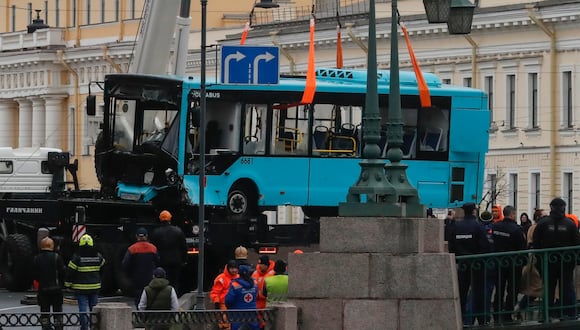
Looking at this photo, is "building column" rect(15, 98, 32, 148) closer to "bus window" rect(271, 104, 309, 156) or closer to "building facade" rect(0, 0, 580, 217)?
"building facade" rect(0, 0, 580, 217)

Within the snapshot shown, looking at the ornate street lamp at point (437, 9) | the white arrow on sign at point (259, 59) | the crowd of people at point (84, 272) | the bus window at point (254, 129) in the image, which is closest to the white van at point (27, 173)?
the bus window at point (254, 129)

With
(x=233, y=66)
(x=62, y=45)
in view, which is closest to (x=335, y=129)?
(x=233, y=66)

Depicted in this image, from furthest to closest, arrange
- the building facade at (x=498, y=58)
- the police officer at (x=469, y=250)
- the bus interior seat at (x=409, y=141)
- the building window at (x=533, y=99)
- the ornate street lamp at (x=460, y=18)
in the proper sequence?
the building window at (x=533, y=99) → the building facade at (x=498, y=58) → the bus interior seat at (x=409, y=141) → the ornate street lamp at (x=460, y=18) → the police officer at (x=469, y=250)

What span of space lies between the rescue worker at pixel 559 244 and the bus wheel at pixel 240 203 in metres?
12.1

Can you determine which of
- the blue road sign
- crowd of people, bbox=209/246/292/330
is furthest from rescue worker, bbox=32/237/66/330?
crowd of people, bbox=209/246/292/330

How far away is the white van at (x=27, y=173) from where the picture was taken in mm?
44375

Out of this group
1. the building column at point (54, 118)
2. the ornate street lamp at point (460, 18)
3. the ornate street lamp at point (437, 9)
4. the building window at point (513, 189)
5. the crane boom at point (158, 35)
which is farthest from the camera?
the building column at point (54, 118)

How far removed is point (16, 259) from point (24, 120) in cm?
6648

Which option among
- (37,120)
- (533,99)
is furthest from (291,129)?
(37,120)

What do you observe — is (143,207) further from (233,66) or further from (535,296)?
(535,296)

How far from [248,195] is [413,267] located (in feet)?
48.1

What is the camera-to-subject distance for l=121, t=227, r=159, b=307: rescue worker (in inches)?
1224

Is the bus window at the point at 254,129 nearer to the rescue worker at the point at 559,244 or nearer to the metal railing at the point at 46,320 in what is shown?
the rescue worker at the point at 559,244

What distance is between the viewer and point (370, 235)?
24594 mm
